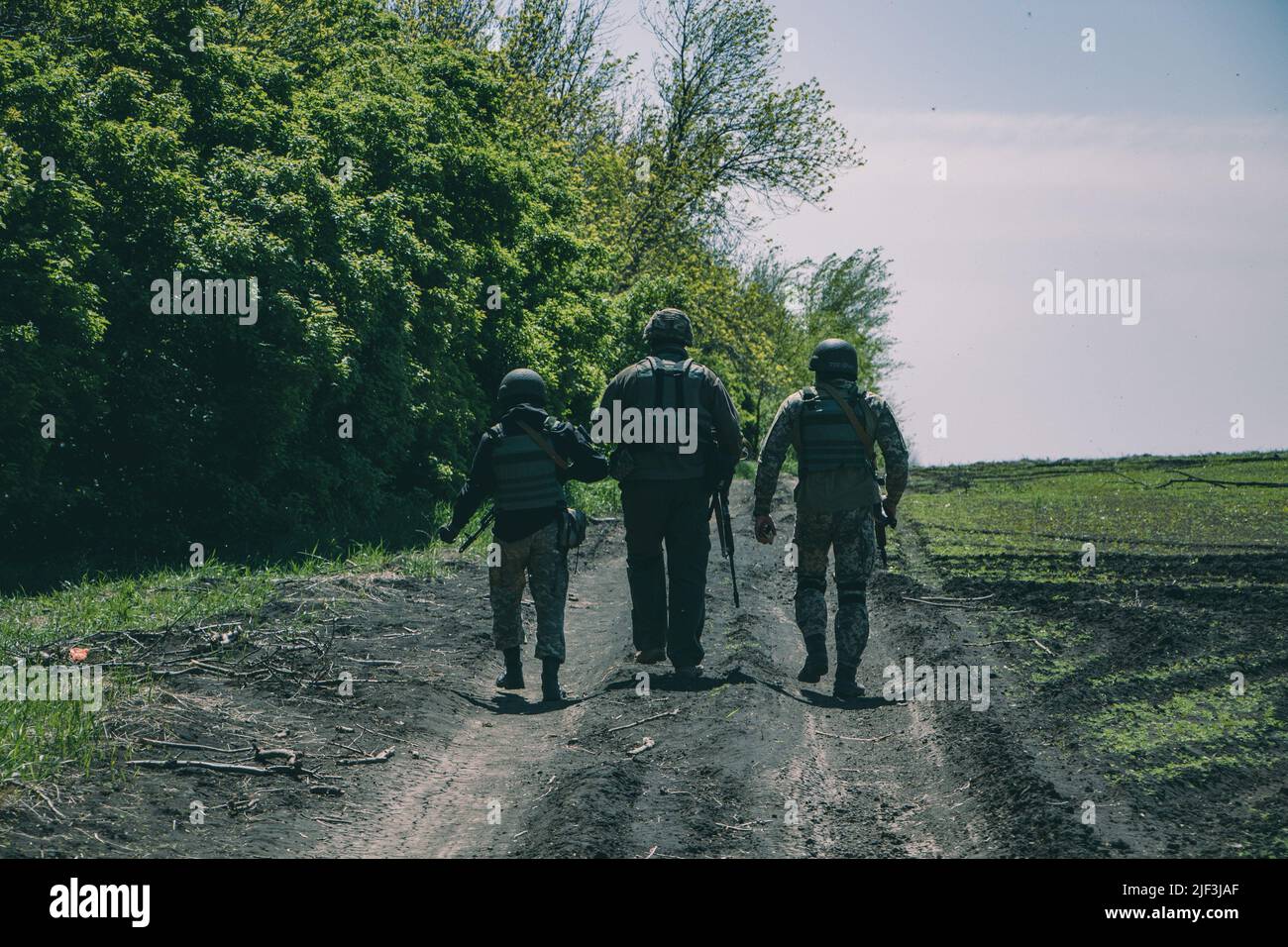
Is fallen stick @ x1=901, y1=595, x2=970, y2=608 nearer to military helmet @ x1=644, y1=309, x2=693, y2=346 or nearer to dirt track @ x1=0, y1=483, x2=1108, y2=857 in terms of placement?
dirt track @ x1=0, y1=483, x2=1108, y2=857

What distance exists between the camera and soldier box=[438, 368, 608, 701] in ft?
29.3

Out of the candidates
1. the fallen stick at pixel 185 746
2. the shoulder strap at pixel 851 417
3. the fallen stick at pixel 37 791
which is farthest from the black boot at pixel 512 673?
the fallen stick at pixel 37 791

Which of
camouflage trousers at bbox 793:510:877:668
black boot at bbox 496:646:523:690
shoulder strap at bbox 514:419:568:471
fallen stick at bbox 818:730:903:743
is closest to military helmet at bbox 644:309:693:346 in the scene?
shoulder strap at bbox 514:419:568:471

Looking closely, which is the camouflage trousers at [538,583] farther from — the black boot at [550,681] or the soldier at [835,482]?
the soldier at [835,482]

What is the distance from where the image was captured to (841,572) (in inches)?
362

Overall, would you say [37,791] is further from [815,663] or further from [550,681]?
[815,663]

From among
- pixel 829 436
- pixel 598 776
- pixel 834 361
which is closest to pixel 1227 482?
pixel 834 361

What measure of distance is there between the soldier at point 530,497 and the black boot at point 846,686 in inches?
73.7

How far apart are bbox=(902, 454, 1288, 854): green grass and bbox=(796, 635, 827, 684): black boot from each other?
130 cm

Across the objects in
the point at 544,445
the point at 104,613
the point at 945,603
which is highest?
the point at 544,445

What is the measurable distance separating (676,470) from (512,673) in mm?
1830

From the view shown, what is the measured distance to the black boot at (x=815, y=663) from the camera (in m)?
9.27
